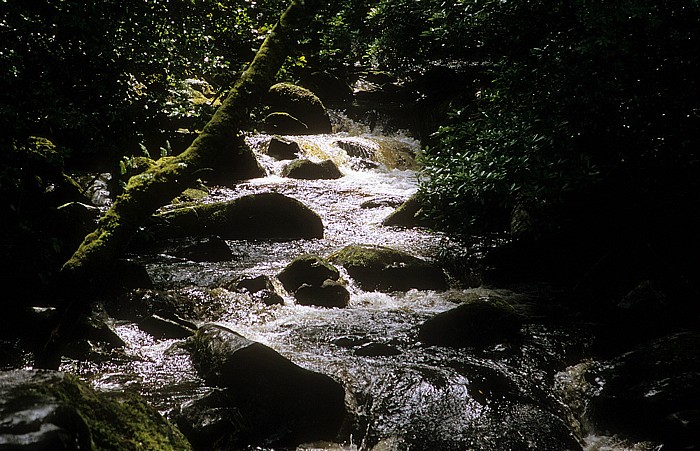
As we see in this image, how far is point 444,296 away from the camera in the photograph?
8.96 metres

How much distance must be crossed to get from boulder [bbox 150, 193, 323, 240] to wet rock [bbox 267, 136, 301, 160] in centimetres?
657

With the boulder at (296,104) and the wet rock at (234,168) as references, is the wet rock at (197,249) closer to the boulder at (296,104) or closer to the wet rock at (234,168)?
the wet rock at (234,168)

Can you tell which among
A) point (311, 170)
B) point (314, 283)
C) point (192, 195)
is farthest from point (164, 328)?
point (311, 170)

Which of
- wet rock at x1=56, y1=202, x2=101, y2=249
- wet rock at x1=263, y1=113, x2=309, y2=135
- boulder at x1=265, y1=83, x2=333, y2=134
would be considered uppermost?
boulder at x1=265, y1=83, x2=333, y2=134

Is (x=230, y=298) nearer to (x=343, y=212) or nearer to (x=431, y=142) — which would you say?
(x=343, y=212)

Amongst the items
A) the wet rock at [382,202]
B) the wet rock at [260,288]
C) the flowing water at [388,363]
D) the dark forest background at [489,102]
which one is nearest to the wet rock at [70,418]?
the flowing water at [388,363]

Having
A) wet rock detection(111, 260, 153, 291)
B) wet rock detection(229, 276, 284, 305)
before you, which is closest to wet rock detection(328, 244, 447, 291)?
wet rock detection(229, 276, 284, 305)

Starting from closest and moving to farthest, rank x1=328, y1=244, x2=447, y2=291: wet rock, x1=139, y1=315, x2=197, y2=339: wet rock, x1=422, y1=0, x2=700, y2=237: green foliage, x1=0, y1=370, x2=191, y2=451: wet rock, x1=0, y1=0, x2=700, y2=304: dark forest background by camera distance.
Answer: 1. x1=0, y1=370, x2=191, y2=451: wet rock
2. x1=0, y1=0, x2=700, y2=304: dark forest background
3. x1=422, y1=0, x2=700, y2=237: green foliage
4. x1=139, y1=315, x2=197, y2=339: wet rock
5. x1=328, y1=244, x2=447, y2=291: wet rock

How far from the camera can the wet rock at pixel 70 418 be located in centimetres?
171

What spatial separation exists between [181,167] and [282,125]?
15781 millimetres

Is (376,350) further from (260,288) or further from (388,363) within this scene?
(260,288)

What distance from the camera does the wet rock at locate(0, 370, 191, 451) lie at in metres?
1.71

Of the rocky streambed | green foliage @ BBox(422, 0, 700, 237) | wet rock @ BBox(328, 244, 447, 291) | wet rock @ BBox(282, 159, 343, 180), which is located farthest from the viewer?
wet rock @ BBox(282, 159, 343, 180)

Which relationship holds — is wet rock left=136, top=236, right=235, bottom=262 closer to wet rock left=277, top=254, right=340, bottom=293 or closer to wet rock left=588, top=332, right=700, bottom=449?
wet rock left=277, top=254, right=340, bottom=293
